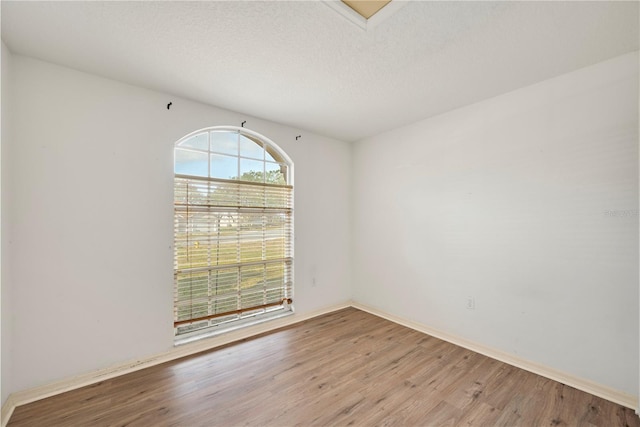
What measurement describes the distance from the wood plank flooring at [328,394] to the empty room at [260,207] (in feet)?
0.06

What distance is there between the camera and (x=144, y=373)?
7.30ft

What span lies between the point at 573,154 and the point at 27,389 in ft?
14.5

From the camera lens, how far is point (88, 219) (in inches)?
83.3

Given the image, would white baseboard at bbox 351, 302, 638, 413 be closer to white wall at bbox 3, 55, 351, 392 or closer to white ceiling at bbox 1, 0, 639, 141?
white ceiling at bbox 1, 0, 639, 141

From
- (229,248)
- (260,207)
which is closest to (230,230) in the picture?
(229,248)

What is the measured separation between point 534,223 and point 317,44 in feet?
7.49

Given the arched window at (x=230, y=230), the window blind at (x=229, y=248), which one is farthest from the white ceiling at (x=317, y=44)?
the window blind at (x=229, y=248)

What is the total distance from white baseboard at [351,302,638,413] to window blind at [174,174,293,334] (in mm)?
1744

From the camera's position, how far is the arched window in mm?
2639

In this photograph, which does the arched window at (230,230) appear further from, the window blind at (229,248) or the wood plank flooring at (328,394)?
the wood plank flooring at (328,394)

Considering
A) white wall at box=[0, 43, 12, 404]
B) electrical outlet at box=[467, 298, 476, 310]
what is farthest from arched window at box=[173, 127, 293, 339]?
electrical outlet at box=[467, 298, 476, 310]

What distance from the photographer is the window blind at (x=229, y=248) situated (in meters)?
2.62

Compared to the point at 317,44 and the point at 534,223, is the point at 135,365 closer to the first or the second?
the point at 317,44

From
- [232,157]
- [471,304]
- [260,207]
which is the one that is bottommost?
[471,304]
